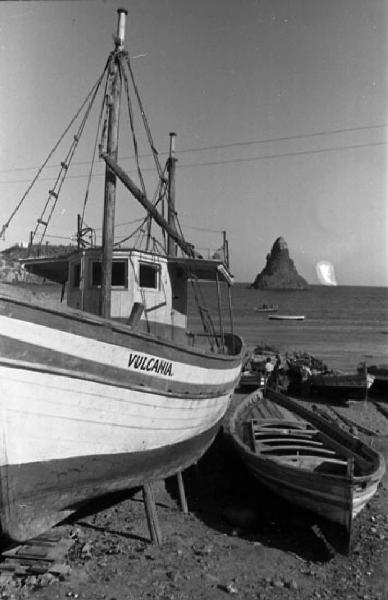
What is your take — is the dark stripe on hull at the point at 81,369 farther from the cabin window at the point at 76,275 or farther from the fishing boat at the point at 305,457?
the cabin window at the point at 76,275

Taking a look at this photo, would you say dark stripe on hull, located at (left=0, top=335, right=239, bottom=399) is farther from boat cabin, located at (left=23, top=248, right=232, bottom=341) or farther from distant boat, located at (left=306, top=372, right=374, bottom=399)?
distant boat, located at (left=306, top=372, right=374, bottom=399)

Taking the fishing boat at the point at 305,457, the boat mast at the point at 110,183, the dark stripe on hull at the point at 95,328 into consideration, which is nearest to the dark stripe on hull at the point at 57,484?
the dark stripe on hull at the point at 95,328

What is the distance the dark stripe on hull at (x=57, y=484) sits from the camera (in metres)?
5.62

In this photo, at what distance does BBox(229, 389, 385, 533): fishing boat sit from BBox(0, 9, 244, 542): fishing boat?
5.26 ft

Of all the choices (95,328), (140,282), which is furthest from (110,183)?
(95,328)

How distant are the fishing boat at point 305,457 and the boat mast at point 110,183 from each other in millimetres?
4464

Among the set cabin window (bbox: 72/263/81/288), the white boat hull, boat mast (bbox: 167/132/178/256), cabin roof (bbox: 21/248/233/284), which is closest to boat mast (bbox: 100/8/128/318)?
cabin roof (bbox: 21/248/233/284)

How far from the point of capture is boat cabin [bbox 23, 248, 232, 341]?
993 cm

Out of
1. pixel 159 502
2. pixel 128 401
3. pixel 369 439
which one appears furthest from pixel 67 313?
pixel 369 439

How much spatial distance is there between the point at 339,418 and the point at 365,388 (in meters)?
2.36

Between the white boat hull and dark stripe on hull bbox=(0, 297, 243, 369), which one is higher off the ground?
dark stripe on hull bbox=(0, 297, 243, 369)

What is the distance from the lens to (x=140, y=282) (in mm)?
10281

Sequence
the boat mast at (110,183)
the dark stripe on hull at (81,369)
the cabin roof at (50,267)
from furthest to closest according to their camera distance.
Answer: the cabin roof at (50,267)
the boat mast at (110,183)
the dark stripe on hull at (81,369)

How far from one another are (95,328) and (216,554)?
4.28 meters
